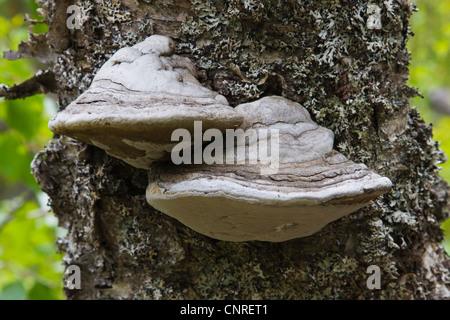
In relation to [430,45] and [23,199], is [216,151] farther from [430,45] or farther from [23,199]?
[430,45]

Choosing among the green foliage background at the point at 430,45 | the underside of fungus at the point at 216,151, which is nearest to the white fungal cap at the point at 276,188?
the underside of fungus at the point at 216,151

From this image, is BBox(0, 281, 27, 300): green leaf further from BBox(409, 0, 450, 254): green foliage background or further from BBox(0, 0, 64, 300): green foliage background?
BBox(409, 0, 450, 254): green foliage background

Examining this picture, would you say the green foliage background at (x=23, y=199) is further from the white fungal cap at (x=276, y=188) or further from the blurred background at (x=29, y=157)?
the white fungal cap at (x=276, y=188)

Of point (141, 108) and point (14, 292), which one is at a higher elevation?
point (141, 108)

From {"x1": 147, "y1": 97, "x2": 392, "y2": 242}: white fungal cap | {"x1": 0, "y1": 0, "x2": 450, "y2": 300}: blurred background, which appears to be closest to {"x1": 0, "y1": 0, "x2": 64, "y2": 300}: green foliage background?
{"x1": 0, "y1": 0, "x2": 450, "y2": 300}: blurred background

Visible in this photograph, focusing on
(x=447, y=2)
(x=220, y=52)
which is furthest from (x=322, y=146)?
(x=447, y=2)

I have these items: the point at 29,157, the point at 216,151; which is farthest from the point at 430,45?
the point at 29,157
